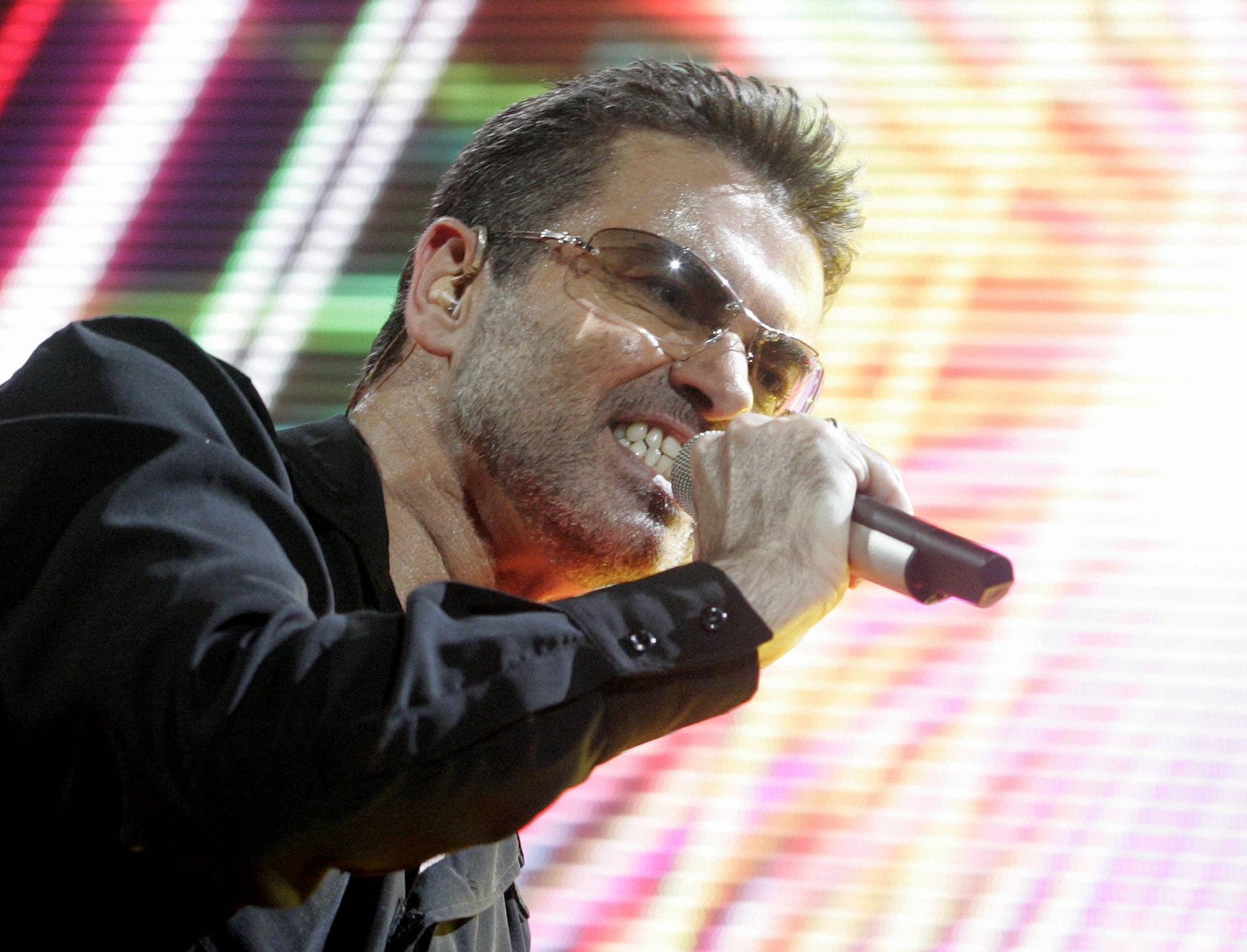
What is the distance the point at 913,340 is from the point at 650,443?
3.86 ft

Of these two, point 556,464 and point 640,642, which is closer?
point 640,642

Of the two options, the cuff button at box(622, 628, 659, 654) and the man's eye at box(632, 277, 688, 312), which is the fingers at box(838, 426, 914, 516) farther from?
the man's eye at box(632, 277, 688, 312)

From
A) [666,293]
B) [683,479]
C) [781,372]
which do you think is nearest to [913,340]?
[781,372]

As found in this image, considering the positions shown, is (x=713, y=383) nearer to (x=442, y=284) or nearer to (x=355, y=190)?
(x=442, y=284)

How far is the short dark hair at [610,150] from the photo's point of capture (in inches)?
72.8

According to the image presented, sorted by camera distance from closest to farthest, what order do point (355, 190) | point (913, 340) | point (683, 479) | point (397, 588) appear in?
1. point (683, 479)
2. point (397, 588)
3. point (913, 340)
4. point (355, 190)

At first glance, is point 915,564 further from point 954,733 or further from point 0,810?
point 954,733

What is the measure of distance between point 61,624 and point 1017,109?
89.5 inches

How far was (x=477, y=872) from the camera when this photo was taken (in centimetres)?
151

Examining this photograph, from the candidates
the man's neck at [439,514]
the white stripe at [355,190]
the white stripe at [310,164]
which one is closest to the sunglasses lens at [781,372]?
the man's neck at [439,514]

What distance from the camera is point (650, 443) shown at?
161 cm

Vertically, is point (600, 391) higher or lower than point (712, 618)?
lower

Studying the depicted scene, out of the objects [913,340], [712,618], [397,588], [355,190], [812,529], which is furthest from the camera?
[355,190]

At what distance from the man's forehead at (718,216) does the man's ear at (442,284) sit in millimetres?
173
